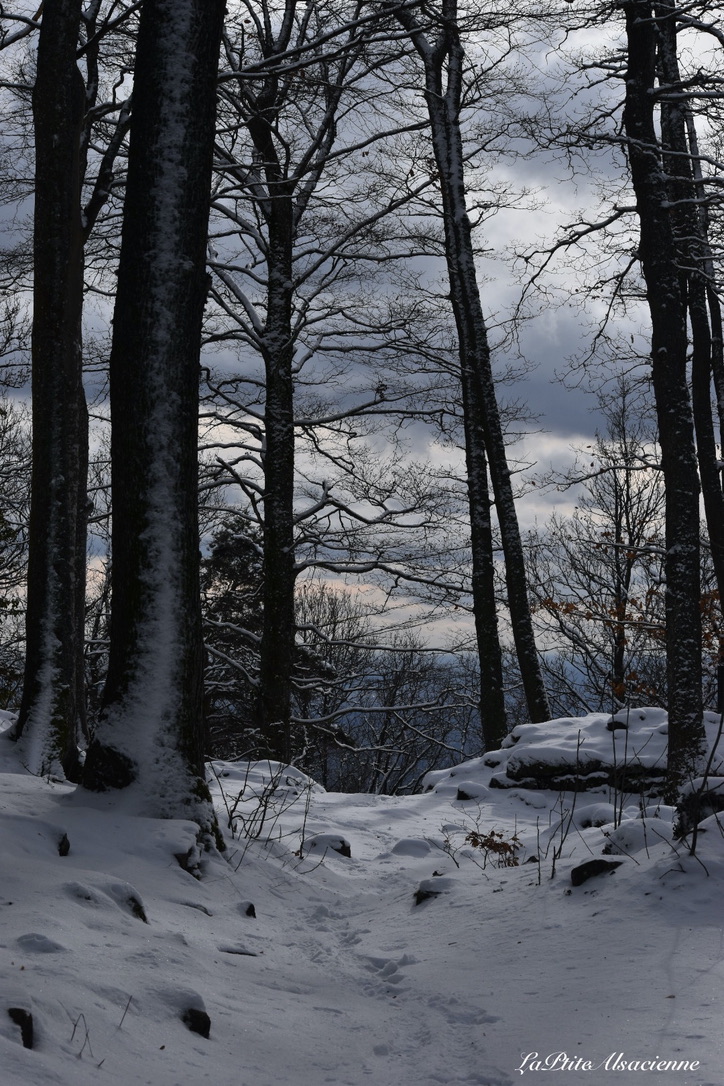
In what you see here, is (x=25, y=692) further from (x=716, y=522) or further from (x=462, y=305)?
(x=716, y=522)

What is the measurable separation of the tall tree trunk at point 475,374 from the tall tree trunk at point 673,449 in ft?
14.4

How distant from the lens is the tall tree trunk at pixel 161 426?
14.5 feet

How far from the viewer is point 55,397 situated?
622cm

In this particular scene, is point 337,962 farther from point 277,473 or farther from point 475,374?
point 475,374

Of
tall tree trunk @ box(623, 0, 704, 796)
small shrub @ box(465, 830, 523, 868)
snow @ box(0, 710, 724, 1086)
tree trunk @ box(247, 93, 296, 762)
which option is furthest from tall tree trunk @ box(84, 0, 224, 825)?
tree trunk @ box(247, 93, 296, 762)

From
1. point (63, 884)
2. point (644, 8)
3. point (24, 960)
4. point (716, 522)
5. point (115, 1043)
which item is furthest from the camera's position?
point (716, 522)

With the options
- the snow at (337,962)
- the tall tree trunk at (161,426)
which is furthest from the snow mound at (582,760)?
the tall tree trunk at (161,426)

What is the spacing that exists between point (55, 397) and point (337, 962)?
4556 mm

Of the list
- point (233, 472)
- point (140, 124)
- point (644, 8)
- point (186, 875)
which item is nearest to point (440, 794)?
point (233, 472)

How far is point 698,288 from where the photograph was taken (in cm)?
1316

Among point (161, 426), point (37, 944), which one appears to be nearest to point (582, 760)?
point (161, 426)

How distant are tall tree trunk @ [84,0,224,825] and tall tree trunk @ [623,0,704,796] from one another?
15.2 ft

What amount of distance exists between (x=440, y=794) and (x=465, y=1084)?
293 inches

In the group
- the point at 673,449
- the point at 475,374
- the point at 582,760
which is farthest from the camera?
the point at 475,374
